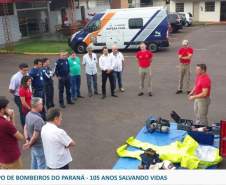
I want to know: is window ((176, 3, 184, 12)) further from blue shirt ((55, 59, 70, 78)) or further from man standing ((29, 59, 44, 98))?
man standing ((29, 59, 44, 98))

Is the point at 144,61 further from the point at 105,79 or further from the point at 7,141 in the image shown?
the point at 7,141

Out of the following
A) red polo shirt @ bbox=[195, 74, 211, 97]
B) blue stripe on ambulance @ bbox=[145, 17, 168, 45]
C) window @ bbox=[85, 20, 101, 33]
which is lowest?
red polo shirt @ bbox=[195, 74, 211, 97]

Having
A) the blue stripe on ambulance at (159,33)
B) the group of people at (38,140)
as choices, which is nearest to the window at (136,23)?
the blue stripe on ambulance at (159,33)

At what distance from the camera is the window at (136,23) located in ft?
74.6

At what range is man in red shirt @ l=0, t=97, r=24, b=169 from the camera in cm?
653

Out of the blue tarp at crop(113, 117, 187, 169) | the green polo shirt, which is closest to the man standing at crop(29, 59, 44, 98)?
the green polo shirt

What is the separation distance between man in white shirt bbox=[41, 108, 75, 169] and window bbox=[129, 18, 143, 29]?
56.1 ft

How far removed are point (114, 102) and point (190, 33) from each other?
22.7 m

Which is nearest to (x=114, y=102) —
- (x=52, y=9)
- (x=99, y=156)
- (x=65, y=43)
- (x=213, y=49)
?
(x=99, y=156)

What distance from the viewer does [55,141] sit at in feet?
20.7

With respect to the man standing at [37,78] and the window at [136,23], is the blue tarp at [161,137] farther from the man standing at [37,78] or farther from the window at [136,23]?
the window at [136,23]

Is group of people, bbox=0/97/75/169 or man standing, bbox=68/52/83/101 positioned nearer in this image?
group of people, bbox=0/97/75/169

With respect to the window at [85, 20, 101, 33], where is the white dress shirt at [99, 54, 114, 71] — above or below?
below

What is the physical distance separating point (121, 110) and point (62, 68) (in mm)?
2308
